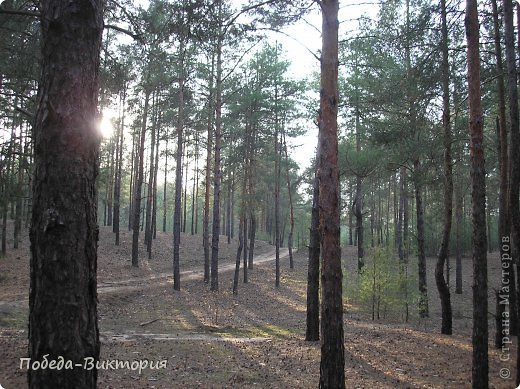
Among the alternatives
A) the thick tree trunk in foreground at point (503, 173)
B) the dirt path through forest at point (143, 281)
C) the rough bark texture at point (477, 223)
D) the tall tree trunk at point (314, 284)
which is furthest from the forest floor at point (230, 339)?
the thick tree trunk in foreground at point (503, 173)

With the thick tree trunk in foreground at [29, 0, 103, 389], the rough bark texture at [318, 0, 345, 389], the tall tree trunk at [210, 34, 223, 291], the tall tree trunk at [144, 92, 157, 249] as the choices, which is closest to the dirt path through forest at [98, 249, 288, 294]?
the tall tree trunk at [210, 34, 223, 291]

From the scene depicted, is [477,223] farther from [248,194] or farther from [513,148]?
[248,194]

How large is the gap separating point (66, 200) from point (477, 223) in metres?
6.51

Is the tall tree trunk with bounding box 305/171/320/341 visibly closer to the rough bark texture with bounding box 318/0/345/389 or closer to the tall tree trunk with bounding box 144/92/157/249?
the rough bark texture with bounding box 318/0/345/389

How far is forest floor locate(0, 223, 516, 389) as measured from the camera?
23.6 ft

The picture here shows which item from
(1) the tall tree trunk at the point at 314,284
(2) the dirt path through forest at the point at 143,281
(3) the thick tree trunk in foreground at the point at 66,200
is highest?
(3) the thick tree trunk in foreground at the point at 66,200

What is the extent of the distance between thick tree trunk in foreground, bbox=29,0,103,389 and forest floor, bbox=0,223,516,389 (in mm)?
4430

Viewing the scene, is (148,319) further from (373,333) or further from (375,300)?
(375,300)

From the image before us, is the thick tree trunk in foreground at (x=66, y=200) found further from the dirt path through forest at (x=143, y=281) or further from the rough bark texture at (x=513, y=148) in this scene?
the dirt path through forest at (x=143, y=281)

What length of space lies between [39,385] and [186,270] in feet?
76.4

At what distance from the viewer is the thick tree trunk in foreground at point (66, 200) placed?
2.63m

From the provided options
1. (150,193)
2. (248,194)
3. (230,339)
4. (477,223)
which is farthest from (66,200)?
(150,193)

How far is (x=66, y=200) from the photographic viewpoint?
107 inches

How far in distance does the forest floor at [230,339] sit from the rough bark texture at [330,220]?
176 cm
